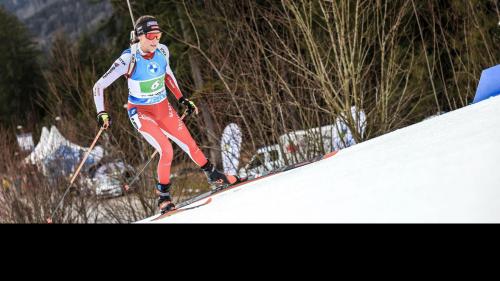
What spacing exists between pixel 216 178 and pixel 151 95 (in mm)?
1089

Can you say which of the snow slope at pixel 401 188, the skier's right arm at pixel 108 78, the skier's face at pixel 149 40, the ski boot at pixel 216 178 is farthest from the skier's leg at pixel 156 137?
the snow slope at pixel 401 188

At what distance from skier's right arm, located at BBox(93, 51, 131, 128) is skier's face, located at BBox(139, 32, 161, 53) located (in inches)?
6.4

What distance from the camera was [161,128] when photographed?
6.34m

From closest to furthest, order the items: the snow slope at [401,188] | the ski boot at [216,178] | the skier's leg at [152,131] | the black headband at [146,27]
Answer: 1. the snow slope at [401,188]
2. the black headband at [146,27]
3. the skier's leg at [152,131]
4. the ski boot at [216,178]

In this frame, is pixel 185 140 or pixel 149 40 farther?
pixel 185 140

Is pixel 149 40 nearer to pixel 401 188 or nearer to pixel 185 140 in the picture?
pixel 185 140

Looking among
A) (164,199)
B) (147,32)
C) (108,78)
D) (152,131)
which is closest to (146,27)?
(147,32)

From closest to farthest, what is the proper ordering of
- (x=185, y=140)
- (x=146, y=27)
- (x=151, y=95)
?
(x=146, y=27) < (x=151, y=95) < (x=185, y=140)

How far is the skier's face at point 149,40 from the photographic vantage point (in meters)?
5.93

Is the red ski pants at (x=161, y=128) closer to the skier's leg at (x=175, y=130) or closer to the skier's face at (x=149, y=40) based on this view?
the skier's leg at (x=175, y=130)

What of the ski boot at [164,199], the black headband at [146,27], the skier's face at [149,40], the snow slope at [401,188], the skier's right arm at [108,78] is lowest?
the snow slope at [401,188]
